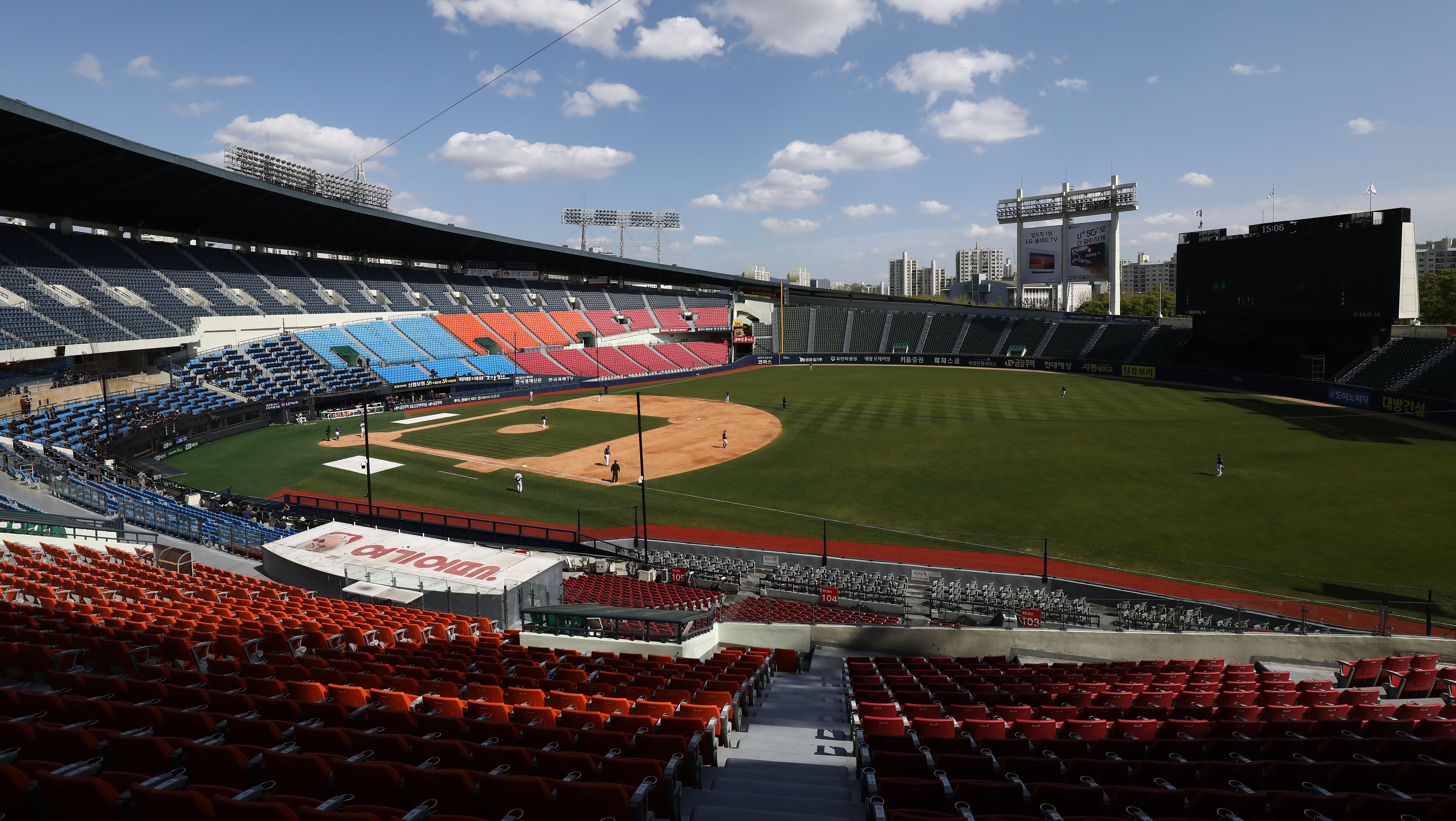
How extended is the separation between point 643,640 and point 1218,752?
888cm

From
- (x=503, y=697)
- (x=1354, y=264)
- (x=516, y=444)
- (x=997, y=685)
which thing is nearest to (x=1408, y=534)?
(x=997, y=685)

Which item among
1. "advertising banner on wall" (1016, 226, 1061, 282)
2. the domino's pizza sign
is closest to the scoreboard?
the domino's pizza sign

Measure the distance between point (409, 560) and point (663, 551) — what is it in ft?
29.4

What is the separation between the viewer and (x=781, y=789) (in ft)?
20.0

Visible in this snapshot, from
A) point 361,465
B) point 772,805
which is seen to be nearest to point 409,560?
point 772,805

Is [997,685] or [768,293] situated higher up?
[768,293]

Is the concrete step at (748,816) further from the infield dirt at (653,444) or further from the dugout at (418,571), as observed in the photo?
the infield dirt at (653,444)

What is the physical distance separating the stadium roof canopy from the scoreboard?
218 feet

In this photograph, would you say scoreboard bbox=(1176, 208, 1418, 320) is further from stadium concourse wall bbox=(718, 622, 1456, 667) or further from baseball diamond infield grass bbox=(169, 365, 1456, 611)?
stadium concourse wall bbox=(718, 622, 1456, 667)

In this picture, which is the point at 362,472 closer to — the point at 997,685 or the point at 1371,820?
the point at 997,685

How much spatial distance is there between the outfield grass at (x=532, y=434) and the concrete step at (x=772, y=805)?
117 feet

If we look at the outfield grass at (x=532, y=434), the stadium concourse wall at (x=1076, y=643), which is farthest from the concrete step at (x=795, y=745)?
the outfield grass at (x=532, y=434)

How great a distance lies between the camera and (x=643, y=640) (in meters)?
13.0

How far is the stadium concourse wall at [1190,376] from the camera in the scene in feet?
148
